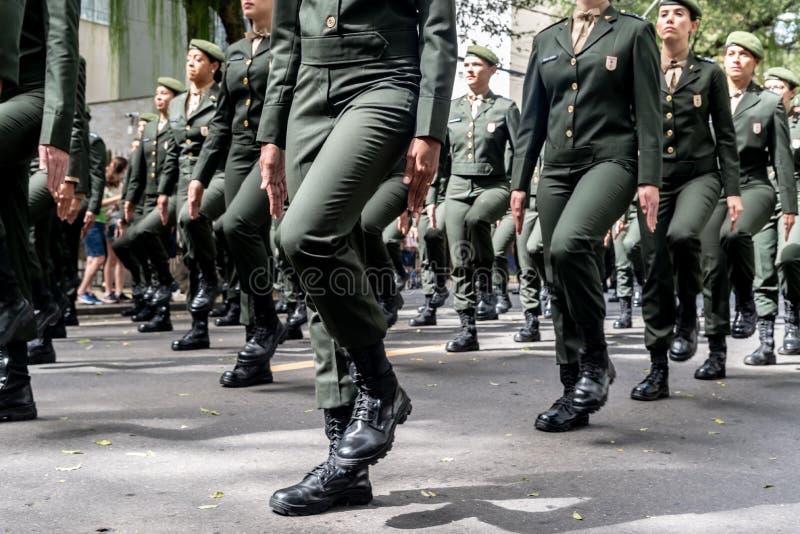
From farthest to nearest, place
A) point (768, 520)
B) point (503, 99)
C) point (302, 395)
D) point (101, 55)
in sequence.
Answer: point (101, 55)
point (503, 99)
point (302, 395)
point (768, 520)

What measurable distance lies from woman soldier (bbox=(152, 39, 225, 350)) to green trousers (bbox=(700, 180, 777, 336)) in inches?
130

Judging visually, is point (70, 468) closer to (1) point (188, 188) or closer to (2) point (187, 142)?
(1) point (188, 188)

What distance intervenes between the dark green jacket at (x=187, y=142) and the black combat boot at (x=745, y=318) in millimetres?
4416

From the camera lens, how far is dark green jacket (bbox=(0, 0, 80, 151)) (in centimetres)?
435

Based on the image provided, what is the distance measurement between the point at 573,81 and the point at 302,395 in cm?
212

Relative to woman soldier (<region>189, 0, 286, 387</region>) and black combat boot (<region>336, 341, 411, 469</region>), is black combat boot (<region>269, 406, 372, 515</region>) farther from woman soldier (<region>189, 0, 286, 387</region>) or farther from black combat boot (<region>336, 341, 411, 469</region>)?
woman soldier (<region>189, 0, 286, 387</region>)

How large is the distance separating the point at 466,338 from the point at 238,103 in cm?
271

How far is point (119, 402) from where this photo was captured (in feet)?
17.3

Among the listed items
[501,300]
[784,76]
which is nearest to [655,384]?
[784,76]

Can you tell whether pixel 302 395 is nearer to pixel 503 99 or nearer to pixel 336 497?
pixel 336 497

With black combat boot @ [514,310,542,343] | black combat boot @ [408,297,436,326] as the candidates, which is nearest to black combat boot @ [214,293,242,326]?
black combat boot @ [408,297,436,326]

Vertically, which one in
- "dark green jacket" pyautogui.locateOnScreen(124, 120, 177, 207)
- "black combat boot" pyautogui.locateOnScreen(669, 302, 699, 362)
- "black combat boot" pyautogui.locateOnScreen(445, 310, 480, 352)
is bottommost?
"black combat boot" pyautogui.locateOnScreen(445, 310, 480, 352)

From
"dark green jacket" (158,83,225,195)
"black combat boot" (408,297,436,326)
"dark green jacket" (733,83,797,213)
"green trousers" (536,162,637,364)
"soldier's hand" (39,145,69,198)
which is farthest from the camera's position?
"black combat boot" (408,297,436,326)

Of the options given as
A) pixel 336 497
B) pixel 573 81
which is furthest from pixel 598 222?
pixel 336 497
